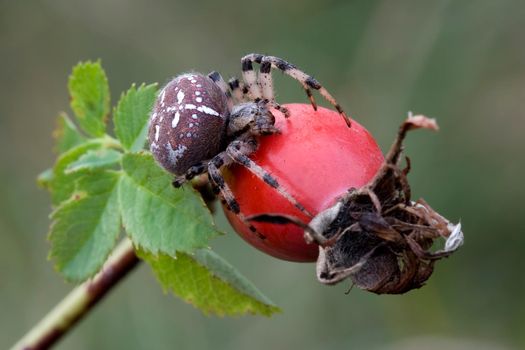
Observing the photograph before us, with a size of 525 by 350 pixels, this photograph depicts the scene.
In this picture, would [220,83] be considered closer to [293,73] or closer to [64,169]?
[293,73]

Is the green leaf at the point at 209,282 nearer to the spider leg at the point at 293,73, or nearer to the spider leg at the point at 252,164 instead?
the spider leg at the point at 252,164

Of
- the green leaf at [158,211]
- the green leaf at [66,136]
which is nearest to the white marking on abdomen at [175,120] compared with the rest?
the green leaf at [158,211]

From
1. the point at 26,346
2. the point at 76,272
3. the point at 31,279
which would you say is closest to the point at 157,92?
the point at 76,272

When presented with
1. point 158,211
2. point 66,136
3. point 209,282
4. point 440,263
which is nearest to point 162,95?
point 158,211

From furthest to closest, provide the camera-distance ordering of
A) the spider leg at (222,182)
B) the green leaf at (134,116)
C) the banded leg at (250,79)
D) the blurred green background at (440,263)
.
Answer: the blurred green background at (440,263) < the banded leg at (250,79) < the green leaf at (134,116) < the spider leg at (222,182)

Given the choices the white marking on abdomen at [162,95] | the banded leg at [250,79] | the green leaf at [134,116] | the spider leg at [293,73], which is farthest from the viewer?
the banded leg at [250,79]

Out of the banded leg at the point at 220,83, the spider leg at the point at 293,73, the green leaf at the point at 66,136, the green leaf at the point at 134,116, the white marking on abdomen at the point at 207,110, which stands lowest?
the green leaf at the point at 66,136

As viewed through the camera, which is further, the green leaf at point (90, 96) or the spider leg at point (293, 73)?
the green leaf at point (90, 96)
